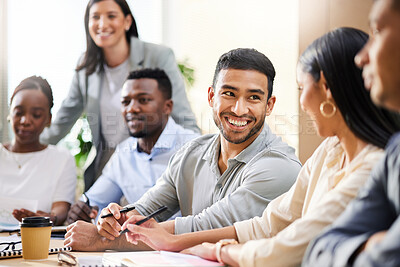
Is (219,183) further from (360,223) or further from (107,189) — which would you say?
(107,189)

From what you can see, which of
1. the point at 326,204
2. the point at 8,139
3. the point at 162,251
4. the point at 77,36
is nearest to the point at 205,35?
the point at 77,36

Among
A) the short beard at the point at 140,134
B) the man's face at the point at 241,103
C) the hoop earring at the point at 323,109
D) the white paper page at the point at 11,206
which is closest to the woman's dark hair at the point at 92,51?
the short beard at the point at 140,134

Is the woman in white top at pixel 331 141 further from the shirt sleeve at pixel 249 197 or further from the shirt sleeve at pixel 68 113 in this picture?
the shirt sleeve at pixel 68 113

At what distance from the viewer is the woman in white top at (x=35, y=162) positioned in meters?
3.03

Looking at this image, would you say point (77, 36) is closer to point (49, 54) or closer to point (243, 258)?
point (49, 54)

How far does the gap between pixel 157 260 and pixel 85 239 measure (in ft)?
1.65

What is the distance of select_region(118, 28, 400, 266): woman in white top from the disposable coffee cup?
50cm

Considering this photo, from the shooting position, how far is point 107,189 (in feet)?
10.5

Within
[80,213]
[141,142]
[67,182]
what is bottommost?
[80,213]

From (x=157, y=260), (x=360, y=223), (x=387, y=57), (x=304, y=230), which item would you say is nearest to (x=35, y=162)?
(x=157, y=260)

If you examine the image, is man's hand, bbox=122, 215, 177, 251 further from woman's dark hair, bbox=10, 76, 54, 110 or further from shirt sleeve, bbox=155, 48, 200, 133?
woman's dark hair, bbox=10, 76, 54, 110

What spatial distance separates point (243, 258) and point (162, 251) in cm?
31

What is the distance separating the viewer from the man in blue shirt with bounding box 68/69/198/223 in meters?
3.16

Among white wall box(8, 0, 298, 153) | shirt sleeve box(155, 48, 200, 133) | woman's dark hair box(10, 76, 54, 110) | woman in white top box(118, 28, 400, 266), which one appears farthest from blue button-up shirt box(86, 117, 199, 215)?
woman in white top box(118, 28, 400, 266)
